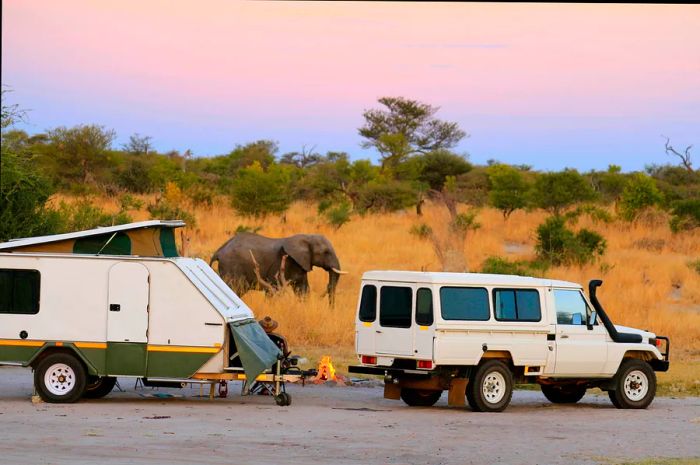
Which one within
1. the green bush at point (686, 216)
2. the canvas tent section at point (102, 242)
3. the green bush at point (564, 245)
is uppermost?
the green bush at point (686, 216)

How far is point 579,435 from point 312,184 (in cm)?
4692

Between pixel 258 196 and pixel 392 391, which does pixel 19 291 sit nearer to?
pixel 392 391

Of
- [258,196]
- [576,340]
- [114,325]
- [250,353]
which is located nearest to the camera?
[250,353]

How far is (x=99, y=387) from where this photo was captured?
1709cm

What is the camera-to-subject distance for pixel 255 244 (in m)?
31.1

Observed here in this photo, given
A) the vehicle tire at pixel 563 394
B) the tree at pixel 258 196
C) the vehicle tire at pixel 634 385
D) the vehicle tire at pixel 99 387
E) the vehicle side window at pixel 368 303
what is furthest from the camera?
the tree at pixel 258 196

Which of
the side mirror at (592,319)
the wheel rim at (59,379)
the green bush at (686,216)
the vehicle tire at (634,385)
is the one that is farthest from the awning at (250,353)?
the green bush at (686,216)

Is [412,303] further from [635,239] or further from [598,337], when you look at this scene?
[635,239]

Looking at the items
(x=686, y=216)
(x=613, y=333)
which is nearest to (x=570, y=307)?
(x=613, y=333)

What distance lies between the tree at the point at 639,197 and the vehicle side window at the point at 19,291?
36.9 meters

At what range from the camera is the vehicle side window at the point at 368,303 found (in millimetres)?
16781

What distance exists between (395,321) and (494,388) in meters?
1.69

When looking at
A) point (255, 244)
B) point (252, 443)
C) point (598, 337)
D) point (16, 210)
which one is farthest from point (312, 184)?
point (252, 443)

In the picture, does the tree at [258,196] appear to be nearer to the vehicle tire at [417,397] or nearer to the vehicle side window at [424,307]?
the vehicle tire at [417,397]
